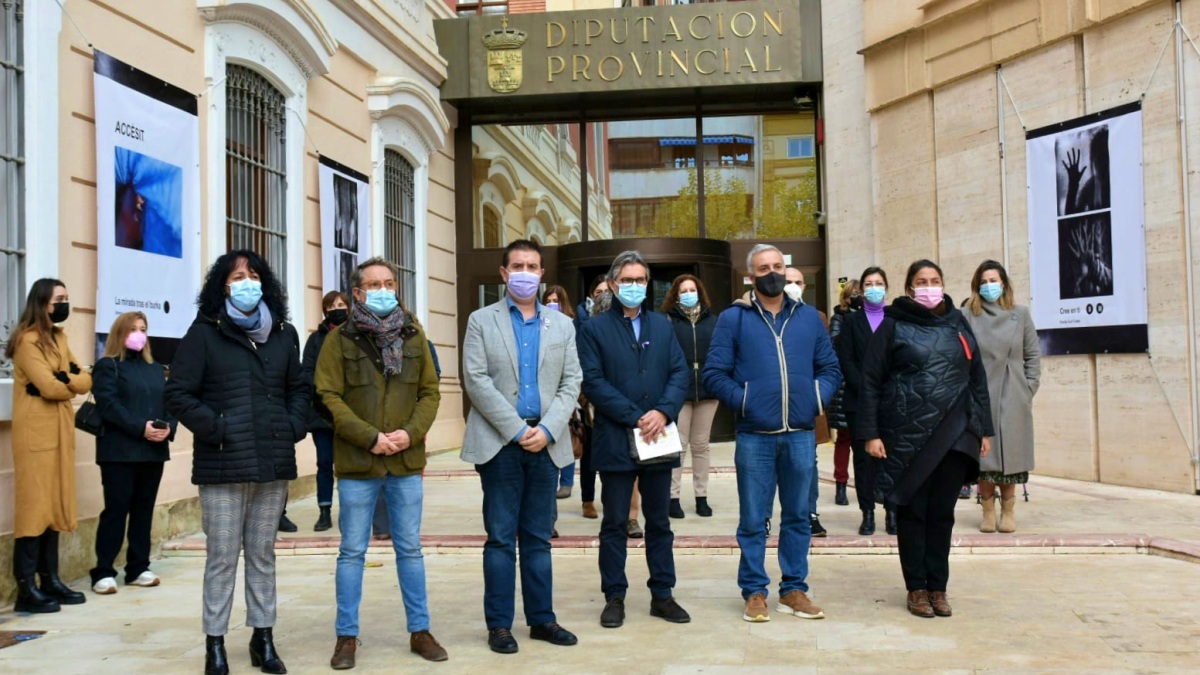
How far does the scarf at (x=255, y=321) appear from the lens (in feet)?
16.2

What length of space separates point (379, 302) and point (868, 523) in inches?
169

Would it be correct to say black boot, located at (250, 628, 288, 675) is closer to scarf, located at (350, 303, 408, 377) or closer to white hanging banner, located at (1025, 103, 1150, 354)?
scarf, located at (350, 303, 408, 377)

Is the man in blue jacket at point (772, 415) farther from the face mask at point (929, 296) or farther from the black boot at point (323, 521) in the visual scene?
the black boot at point (323, 521)

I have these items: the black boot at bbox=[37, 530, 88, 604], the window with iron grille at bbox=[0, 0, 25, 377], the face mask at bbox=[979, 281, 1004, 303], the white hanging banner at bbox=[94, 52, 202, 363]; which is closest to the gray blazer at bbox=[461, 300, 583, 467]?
the black boot at bbox=[37, 530, 88, 604]

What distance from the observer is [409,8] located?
1379 centimetres

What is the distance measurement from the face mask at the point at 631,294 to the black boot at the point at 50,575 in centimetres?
361

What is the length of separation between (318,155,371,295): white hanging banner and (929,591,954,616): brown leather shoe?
22.7 feet

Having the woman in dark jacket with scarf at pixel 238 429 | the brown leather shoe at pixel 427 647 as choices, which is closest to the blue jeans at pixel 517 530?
the brown leather shoe at pixel 427 647

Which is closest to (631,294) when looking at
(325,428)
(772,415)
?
(772,415)

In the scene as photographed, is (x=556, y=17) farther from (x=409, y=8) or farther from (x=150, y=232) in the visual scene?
(x=150, y=232)

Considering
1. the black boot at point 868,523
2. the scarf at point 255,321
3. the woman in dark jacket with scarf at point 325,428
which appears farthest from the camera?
the woman in dark jacket with scarf at point 325,428

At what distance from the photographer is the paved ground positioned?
15.9 feet

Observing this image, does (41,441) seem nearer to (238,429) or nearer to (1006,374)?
(238,429)

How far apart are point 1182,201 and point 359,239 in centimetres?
817
